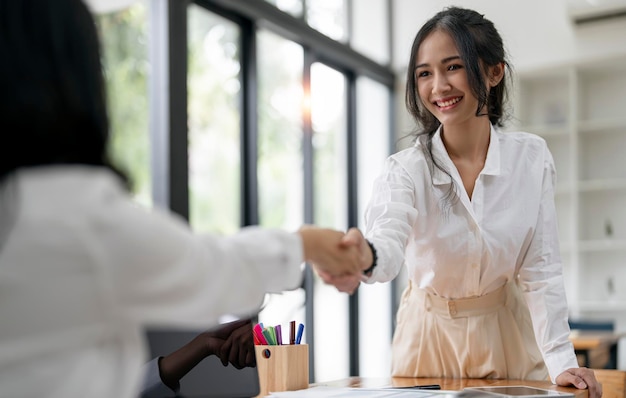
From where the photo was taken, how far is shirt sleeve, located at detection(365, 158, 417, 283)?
1463mm

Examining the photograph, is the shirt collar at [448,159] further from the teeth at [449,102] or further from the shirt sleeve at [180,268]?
the shirt sleeve at [180,268]

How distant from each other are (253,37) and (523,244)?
3186 millimetres

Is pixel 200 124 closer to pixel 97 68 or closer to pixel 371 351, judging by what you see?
pixel 371 351

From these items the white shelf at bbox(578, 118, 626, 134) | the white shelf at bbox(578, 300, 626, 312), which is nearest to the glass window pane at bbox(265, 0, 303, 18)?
the white shelf at bbox(578, 118, 626, 134)

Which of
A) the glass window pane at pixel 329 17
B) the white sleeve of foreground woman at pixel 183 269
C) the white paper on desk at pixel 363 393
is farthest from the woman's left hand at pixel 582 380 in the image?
the glass window pane at pixel 329 17

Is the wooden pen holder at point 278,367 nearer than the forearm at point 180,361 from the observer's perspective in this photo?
No

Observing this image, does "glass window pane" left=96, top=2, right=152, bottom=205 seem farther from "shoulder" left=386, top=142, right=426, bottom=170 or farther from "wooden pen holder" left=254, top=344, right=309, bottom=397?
"wooden pen holder" left=254, top=344, right=309, bottom=397

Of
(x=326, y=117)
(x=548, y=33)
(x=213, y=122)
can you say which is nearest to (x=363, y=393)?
(x=213, y=122)

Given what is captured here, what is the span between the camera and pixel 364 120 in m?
6.66

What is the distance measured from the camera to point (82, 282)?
2.37 feet

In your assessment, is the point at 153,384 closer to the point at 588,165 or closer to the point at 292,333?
the point at 292,333

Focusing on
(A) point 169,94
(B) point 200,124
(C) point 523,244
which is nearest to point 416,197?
(C) point 523,244

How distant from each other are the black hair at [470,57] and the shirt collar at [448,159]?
13 mm

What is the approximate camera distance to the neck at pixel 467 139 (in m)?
1.88
